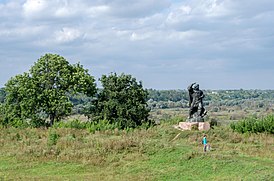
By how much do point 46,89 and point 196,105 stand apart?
11131 mm

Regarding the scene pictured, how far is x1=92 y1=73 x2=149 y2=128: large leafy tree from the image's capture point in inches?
1077

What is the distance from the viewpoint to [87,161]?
646 inches

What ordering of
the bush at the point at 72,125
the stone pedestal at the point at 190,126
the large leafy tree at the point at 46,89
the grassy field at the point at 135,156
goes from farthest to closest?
the large leafy tree at the point at 46,89 < the bush at the point at 72,125 < the stone pedestal at the point at 190,126 < the grassy field at the point at 135,156

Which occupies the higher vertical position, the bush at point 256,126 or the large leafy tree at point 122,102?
the large leafy tree at point 122,102

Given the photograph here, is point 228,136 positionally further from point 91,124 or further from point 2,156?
point 2,156

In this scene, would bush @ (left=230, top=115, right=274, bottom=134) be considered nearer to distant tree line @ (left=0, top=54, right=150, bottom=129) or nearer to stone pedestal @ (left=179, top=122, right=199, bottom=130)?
stone pedestal @ (left=179, top=122, right=199, bottom=130)

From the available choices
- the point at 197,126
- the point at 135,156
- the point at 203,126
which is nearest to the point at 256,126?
the point at 203,126

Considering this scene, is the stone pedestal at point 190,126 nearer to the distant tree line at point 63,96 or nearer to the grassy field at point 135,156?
the grassy field at point 135,156

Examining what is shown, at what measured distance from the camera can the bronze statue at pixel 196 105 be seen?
22.2m

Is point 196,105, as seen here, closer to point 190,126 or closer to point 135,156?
point 190,126

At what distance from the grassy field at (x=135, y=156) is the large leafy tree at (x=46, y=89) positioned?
4765 millimetres

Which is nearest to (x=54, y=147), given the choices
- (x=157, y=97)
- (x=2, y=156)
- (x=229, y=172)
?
(x=2, y=156)

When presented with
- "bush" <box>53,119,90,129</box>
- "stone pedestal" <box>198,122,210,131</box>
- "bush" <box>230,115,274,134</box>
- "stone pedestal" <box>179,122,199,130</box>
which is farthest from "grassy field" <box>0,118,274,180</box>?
"bush" <box>53,119,90,129</box>

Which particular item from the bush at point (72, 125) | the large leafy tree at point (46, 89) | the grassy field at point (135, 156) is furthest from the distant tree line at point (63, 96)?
the grassy field at point (135, 156)
